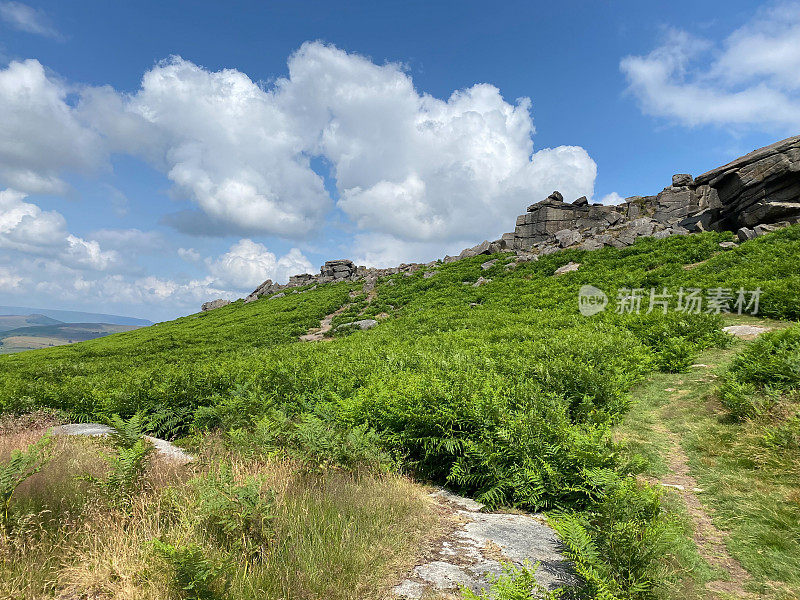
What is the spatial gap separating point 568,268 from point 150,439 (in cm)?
2554

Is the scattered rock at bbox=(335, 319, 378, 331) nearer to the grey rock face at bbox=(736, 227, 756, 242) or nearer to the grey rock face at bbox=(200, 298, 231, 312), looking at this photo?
the grey rock face at bbox=(736, 227, 756, 242)

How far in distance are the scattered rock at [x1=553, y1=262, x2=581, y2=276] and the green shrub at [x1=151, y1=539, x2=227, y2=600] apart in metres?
25.3

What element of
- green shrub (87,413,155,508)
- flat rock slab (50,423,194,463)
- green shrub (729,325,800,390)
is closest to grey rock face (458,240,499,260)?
green shrub (729,325,800,390)

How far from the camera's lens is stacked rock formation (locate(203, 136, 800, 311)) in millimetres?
22719

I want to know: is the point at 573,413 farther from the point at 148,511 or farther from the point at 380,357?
the point at 148,511

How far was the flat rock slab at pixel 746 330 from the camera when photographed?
473 inches

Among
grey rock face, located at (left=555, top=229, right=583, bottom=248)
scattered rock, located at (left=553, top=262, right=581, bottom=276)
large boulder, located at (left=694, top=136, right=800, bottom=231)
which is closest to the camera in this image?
large boulder, located at (left=694, top=136, right=800, bottom=231)

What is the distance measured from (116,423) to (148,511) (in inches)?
89.5

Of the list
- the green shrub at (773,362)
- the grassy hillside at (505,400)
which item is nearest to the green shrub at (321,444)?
the grassy hillside at (505,400)

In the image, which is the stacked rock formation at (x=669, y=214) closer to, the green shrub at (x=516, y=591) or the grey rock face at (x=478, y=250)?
the grey rock face at (x=478, y=250)

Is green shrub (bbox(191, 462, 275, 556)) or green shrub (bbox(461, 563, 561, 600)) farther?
green shrub (bbox(191, 462, 275, 556))

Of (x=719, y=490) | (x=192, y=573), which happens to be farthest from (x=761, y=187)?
(x=192, y=573)

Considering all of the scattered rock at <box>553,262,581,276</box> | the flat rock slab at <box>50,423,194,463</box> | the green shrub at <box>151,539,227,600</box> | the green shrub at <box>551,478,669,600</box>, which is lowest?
the flat rock slab at <box>50,423,194,463</box>

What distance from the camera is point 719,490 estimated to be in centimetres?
545
